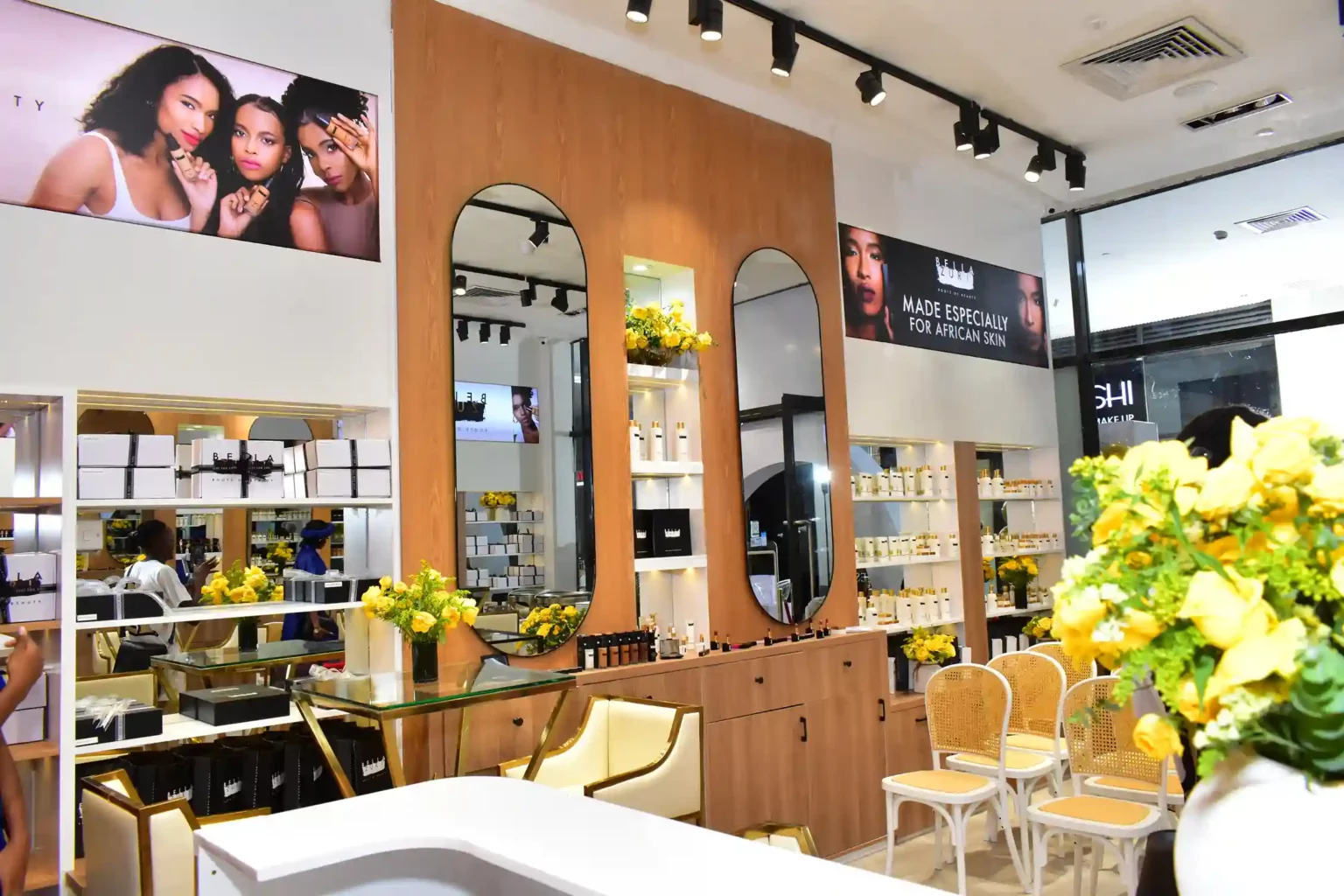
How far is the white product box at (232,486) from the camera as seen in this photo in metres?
3.63

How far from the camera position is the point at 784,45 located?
4961 mm

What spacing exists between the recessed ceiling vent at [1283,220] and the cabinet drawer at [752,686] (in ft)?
15.8

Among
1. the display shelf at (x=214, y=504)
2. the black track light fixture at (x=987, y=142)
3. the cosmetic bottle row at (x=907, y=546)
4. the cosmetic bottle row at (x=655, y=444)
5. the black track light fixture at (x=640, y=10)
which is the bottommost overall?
the cosmetic bottle row at (x=907, y=546)

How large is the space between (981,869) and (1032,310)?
4339 mm

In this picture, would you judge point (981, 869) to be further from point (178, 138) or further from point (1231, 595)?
point (178, 138)

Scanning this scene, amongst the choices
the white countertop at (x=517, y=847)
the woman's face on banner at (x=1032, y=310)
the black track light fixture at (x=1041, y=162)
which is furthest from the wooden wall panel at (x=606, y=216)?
the woman's face on banner at (x=1032, y=310)

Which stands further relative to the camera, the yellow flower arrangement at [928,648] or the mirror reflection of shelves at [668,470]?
the yellow flower arrangement at [928,648]

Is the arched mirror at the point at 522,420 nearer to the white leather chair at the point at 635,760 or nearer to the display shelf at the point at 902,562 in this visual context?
the white leather chair at the point at 635,760

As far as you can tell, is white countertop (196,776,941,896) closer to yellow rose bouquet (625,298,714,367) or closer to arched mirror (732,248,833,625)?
yellow rose bouquet (625,298,714,367)

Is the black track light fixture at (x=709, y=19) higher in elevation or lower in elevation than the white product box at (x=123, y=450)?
higher

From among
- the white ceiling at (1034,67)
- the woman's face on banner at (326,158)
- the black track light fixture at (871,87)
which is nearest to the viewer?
the woman's face on banner at (326,158)

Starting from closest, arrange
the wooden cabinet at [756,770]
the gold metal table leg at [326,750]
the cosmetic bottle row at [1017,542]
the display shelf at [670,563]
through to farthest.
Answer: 1. the gold metal table leg at [326,750]
2. the wooden cabinet at [756,770]
3. the display shelf at [670,563]
4. the cosmetic bottle row at [1017,542]

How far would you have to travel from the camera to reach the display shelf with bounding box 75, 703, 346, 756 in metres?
3.30

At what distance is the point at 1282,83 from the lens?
20.4ft
